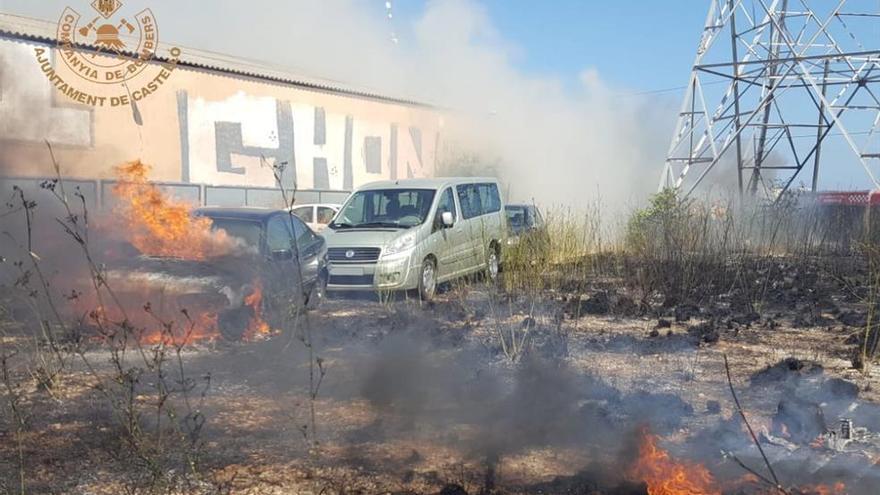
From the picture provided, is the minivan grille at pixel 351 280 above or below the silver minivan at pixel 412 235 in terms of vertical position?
below

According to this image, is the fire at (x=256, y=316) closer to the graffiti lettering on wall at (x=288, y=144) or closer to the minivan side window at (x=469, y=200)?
the minivan side window at (x=469, y=200)

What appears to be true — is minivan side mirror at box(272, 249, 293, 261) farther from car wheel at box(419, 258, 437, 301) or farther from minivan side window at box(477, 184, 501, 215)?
minivan side window at box(477, 184, 501, 215)

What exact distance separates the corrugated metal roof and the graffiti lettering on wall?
0.78 meters

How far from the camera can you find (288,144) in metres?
23.0

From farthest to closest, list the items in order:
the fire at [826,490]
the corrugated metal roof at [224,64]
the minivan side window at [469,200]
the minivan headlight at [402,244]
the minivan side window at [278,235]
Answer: the corrugated metal roof at [224,64] → the minivan side window at [469,200] → the minivan headlight at [402,244] → the minivan side window at [278,235] → the fire at [826,490]

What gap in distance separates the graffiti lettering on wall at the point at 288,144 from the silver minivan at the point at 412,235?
29.6 feet

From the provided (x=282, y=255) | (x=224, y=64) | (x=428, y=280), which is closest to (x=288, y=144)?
(x=224, y=64)

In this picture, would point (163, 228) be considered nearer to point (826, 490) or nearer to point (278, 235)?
point (278, 235)

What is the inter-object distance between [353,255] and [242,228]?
2307mm

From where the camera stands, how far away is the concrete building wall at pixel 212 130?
16.8 m

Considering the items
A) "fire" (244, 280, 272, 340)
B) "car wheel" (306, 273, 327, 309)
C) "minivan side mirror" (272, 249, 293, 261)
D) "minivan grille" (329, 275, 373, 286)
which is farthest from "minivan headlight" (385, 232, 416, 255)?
"fire" (244, 280, 272, 340)

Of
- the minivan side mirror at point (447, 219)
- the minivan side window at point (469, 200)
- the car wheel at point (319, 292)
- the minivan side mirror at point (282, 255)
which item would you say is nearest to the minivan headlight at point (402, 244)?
the minivan side mirror at point (447, 219)

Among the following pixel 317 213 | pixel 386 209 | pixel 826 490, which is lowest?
pixel 826 490

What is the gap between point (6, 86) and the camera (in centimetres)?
1644
